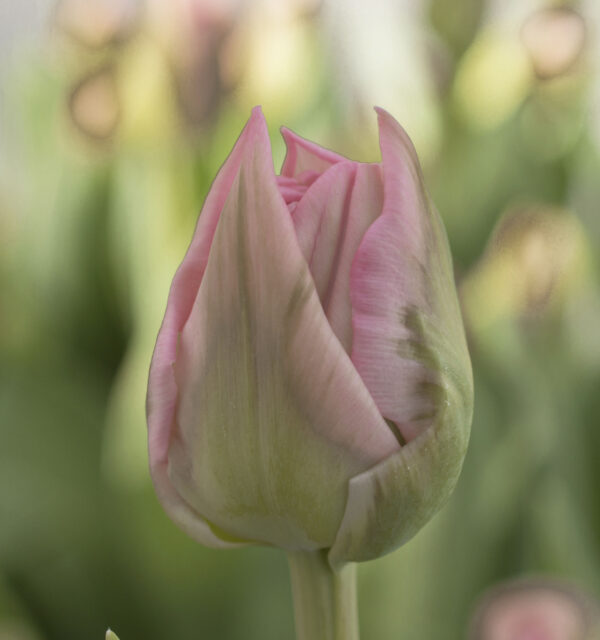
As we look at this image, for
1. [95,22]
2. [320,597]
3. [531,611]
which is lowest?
[531,611]

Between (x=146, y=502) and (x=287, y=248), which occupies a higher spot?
(x=287, y=248)

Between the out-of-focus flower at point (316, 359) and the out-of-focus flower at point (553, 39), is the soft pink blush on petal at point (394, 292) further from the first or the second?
the out-of-focus flower at point (553, 39)

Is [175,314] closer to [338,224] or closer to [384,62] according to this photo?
[338,224]

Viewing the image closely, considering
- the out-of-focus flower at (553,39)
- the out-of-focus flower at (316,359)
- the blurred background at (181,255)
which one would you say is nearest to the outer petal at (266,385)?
the out-of-focus flower at (316,359)

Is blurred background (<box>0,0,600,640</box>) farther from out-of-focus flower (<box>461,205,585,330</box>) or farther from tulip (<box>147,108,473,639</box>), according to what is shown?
tulip (<box>147,108,473,639</box>)

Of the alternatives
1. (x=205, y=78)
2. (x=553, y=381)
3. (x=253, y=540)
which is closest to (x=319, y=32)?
(x=205, y=78)

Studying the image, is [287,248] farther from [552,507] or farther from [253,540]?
[552,507]

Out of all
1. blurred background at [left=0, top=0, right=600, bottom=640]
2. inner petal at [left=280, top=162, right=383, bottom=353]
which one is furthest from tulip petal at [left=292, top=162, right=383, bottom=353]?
blurred background at [left=0, top=0, right=600, bottom=640]

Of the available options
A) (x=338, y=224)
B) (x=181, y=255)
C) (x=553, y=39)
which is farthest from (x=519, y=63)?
(x=338, y=224)
